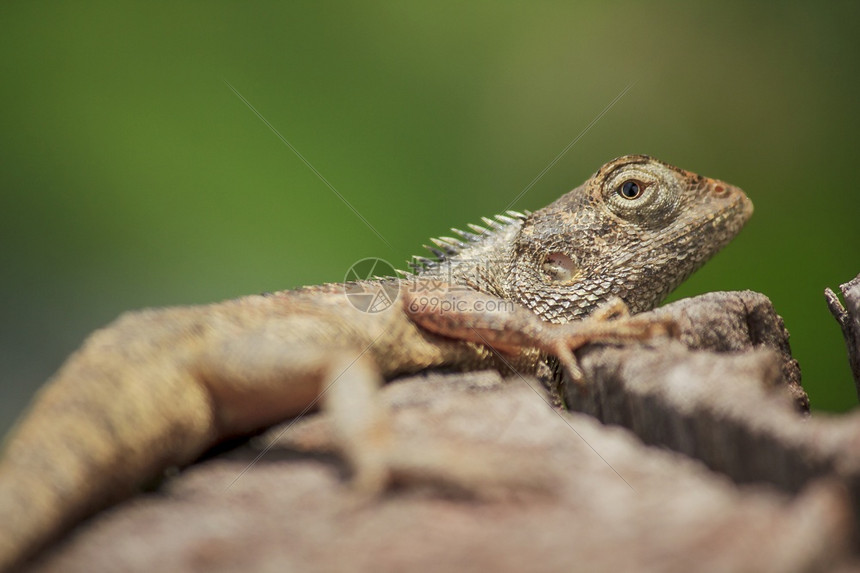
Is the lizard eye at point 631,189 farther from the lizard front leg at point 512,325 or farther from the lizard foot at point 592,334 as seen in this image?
the lizard foot at point 592,334

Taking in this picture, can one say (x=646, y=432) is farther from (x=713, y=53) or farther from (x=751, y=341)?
(x=713, y=53)

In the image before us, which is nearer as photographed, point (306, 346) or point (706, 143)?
point (306, 346)

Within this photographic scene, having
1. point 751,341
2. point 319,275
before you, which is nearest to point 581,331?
point 751,341

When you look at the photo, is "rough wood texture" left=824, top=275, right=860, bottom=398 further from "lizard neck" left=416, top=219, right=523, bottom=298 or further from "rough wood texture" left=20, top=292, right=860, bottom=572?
"lizard neck" left=416, top=219, right=523, bottom=298

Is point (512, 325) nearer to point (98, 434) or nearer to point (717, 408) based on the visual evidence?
point (717, 408)

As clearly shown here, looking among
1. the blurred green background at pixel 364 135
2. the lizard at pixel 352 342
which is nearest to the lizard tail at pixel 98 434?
the lizard at pixel 352 342

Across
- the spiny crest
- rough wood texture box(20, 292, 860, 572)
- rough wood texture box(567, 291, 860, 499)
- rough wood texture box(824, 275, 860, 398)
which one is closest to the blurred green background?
the spiny crest
